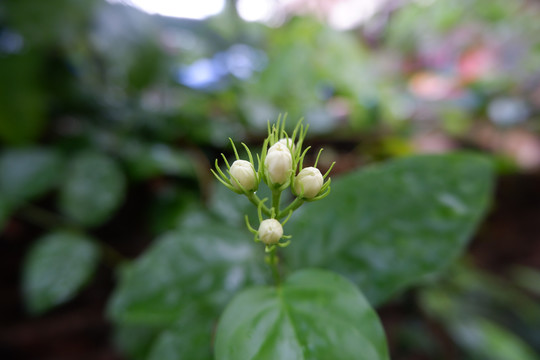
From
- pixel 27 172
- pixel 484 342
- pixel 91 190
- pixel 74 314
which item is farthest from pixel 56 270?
pixel 484 342

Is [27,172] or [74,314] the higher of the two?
[27,172]

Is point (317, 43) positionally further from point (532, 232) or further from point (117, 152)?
point (532, 232)

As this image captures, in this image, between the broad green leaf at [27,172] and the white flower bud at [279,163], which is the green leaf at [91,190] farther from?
the white flower bud at [279,163]

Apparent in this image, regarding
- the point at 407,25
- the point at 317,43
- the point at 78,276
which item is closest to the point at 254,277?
the point at 78,276

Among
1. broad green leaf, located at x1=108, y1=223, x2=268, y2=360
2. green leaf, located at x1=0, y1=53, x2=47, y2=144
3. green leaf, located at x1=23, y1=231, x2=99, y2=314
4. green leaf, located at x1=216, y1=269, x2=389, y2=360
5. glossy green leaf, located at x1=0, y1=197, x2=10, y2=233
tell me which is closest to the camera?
green leaf, located at x1=216, y1=269, x2=389, y2=360

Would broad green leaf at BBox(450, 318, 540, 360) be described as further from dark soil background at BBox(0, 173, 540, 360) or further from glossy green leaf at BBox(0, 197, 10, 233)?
glossy green leaf at BBox(0, 197, 10, 233)

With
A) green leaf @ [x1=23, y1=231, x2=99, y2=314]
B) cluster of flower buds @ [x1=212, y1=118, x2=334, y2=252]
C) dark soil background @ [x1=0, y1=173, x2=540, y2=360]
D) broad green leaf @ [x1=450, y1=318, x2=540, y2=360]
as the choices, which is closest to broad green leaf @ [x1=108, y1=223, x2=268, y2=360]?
cluster of flower buds @ [x1=212, y1=118, x2=334, y2=252]

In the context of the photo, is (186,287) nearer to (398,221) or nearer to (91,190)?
(398,221)
